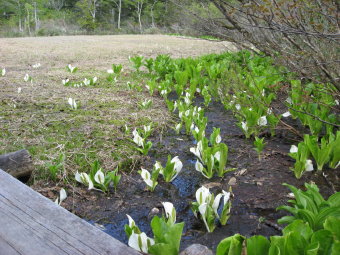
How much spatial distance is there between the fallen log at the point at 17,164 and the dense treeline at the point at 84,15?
3331 cm

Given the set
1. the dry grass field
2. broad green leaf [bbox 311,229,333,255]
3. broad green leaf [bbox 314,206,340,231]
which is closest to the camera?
broad green leaf [bbox 311,229,333,255]

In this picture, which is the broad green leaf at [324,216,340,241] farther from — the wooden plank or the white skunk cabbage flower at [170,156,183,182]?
the white skunk cabbage flower at [170,156,183,182]

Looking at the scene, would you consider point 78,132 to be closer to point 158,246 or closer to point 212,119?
point 212,119

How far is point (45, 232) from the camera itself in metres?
1.17

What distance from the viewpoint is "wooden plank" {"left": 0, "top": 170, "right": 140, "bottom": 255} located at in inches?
42.9

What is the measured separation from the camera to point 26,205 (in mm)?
1350

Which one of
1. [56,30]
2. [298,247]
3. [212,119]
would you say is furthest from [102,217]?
[56,30]

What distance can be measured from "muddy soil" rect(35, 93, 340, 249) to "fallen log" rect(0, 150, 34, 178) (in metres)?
0.18

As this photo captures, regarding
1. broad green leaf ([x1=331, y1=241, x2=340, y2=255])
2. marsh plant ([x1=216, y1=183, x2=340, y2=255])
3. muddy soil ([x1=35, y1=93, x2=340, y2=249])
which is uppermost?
broad green leaf ([x1=331, y1=241, x2=340, y2=255])

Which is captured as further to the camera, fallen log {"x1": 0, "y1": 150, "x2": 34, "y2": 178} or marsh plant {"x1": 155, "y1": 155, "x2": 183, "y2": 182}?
marsh plant {"x1": 155, "y1": 155, "x2": 183, "y2": 182}

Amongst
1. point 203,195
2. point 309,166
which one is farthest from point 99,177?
point 309,166

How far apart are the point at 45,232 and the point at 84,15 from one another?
42.1 m

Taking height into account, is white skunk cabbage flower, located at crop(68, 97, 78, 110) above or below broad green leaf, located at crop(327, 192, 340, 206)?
below

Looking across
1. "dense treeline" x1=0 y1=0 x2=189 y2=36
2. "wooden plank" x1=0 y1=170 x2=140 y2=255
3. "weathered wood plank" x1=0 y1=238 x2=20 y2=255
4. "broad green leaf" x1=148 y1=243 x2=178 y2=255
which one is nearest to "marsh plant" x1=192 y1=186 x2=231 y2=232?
"broad green leaf" x1=148 y1=243 x2=178 y2=255
